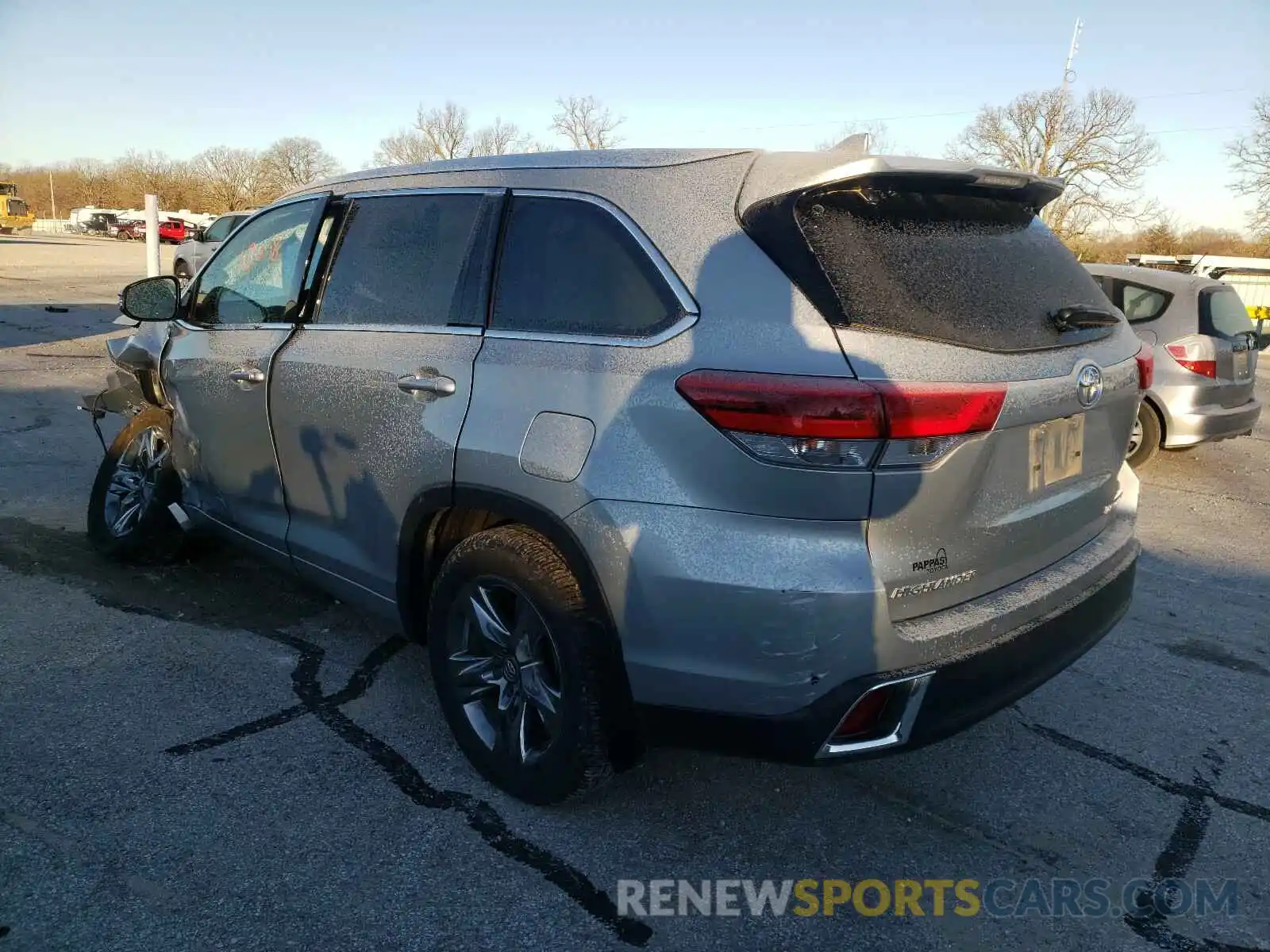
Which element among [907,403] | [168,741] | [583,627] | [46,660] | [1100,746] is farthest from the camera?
[46,660]

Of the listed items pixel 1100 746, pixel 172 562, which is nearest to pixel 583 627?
pixel 1100 746

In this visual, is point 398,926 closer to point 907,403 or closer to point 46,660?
point 907,403

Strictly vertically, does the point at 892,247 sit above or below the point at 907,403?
above

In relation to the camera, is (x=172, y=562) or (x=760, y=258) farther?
(x=172, y=562)

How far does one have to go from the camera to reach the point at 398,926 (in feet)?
7.68

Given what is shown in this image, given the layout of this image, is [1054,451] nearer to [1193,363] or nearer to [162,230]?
[1193,363]

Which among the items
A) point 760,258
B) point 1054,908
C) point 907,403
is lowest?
point 1054,908

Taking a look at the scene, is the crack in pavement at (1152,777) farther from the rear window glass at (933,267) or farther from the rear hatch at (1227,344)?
the rear hatch at (1227,344)

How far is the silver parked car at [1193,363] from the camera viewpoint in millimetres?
7348

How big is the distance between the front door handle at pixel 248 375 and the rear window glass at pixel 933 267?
90.2 inches

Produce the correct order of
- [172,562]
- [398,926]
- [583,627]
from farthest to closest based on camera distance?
[172,562]
[583,627]
[398,926]

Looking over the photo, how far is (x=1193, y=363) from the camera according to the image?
289 inches

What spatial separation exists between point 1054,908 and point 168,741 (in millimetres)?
2768

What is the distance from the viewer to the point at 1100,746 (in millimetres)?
3355
